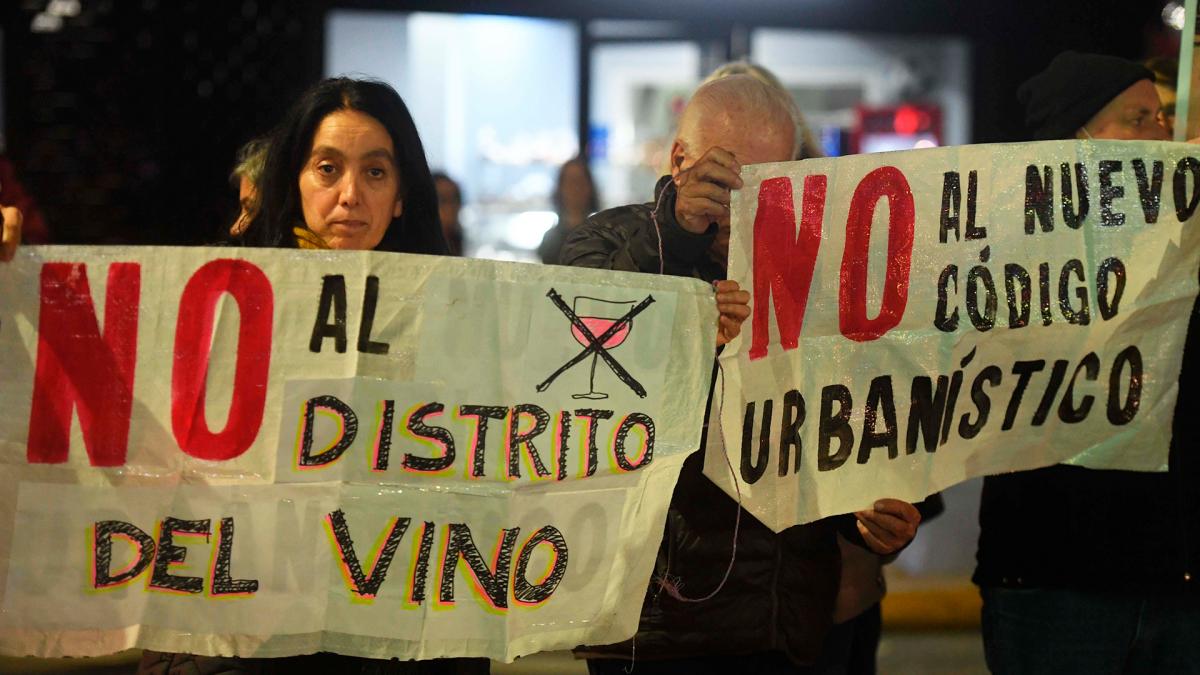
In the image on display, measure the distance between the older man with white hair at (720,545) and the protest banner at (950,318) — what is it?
0.08 metres

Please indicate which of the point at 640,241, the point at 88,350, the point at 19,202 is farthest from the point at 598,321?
the point at 19,202

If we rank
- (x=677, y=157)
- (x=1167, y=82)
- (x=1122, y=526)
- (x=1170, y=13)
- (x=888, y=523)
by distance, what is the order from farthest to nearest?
(x=1170, y=13) → (x=1167, y=82) → (x=1122, y=526) → (x=677, y=157) → (x=888, y=523)

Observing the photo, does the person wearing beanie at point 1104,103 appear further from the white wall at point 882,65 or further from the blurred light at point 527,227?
the white wall at point 882,65

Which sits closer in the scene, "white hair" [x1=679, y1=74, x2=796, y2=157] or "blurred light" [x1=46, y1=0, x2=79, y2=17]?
"white hair" [x1=679, y1=74, x2=796, y2=157]

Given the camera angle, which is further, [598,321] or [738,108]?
[738,108]

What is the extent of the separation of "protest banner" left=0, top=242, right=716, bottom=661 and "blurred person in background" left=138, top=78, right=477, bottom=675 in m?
0.17

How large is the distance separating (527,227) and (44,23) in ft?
9.84

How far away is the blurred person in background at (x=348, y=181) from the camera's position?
7.74 feet

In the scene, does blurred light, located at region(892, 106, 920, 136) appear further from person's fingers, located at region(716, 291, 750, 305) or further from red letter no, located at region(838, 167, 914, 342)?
person's fingers, located at region(716, 291, 750, 305)

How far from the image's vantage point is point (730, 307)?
2336 millimetres

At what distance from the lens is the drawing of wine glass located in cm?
228

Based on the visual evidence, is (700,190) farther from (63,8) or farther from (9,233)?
(63,8)

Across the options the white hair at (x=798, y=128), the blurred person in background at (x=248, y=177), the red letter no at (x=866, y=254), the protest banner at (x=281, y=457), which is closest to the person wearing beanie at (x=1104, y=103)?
the white hair at (x=798, y=128)

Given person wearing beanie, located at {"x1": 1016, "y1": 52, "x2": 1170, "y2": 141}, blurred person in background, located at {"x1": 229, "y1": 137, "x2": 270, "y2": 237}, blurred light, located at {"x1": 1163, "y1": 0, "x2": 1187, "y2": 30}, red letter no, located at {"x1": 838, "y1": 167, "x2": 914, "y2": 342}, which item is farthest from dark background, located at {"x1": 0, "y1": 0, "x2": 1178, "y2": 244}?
red letter no, located at {"x1": 838, "y1": 167, "x2": 914, "y2": 342}
